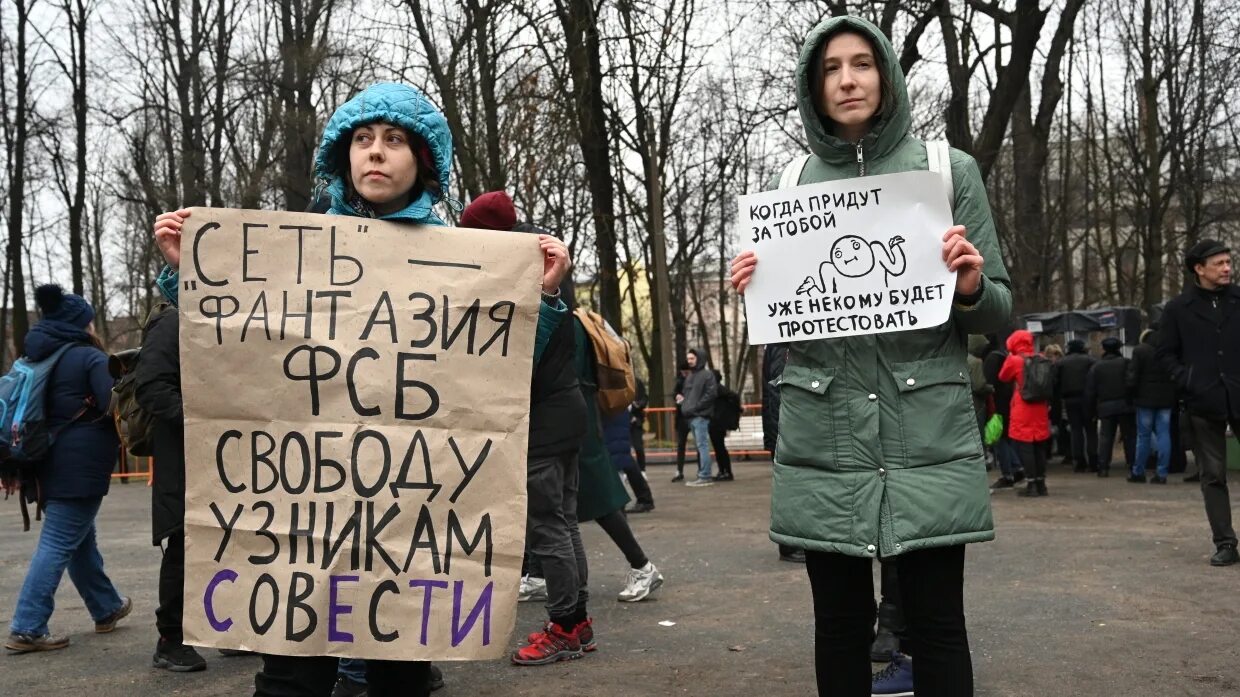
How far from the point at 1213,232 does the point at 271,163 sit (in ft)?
79.4

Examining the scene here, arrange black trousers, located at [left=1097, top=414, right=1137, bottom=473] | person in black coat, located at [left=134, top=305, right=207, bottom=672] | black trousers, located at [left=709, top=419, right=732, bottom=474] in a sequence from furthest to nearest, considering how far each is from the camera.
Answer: black trousers, located at [left=709, top=419, right=732, bottom=474]
black trousers, located at [left=1097, top=414, right=1137, bottom=473]
person in black coat, located at [left=134, top=305, right=207, bottom=672]

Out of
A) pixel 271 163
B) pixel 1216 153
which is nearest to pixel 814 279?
pixel 271 163

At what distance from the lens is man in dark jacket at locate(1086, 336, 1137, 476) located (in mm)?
14781

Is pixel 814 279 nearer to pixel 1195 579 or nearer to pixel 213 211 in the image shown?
pixel 213 211

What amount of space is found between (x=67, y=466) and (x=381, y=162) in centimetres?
388

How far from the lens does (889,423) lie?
3.20 m

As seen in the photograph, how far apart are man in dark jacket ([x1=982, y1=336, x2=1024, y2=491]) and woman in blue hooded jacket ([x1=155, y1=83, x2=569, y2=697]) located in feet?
36.3

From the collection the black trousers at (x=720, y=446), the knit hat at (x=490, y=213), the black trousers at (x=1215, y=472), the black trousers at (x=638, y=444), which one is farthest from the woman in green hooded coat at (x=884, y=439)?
the black trousers at (x=720, y=446)

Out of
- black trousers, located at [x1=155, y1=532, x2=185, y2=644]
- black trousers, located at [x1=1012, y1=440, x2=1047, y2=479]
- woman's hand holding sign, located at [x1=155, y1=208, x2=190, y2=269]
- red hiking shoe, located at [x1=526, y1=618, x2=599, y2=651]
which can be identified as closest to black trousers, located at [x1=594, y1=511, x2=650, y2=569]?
red hiking shoe, located at [x1=526, y1=618, x2=599, y2=651]

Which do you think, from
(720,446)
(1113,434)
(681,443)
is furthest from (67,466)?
(1113,434)

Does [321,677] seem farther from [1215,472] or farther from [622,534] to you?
[1215,472]

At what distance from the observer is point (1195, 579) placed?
7.09 m

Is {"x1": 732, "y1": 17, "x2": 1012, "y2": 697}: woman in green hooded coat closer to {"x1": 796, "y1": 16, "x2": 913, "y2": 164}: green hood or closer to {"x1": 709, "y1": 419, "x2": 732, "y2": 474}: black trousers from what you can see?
{"x1": 796, "y1": 16, "x2": 913, "y2": 164}: green hood

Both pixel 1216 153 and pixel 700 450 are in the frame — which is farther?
pixel 1216 153
